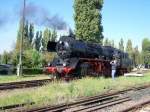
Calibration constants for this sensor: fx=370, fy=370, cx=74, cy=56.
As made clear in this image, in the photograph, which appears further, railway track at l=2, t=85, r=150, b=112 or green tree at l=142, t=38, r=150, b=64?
green tree at l=142, t=38, r=150, b=64

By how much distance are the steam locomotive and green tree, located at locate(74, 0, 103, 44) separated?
18.4 m

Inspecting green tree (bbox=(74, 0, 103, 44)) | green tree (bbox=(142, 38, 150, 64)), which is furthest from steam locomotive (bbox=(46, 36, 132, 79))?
green tree (bbox=(142, 38, 150, 64))

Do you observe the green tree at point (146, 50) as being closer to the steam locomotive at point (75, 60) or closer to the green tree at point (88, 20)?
the green tree at point (88, 20)

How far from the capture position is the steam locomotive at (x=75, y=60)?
28494 millimetres

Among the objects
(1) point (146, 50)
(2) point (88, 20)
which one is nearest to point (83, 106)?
(2) point (88, 20)

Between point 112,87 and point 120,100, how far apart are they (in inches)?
257

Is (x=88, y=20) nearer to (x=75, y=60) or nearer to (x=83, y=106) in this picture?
(x=75, y=60)

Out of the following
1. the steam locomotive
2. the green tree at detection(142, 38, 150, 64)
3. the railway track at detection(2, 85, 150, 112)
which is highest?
the green tree at detection(142, 38, 150, 64)

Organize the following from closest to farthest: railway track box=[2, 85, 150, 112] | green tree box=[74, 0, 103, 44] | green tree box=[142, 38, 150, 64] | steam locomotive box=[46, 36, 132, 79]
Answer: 1. railway track box=[2, 85, 150, 112]
2. steam locomotive box=[46, 36, 132, 79]
3. green tree box=[74, 0, 103, 44]
4. green tree box=[142, 38, 150, 64]

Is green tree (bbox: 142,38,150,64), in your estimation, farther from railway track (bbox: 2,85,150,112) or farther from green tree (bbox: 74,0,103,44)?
railway track (bbox: 2,85,150,112)

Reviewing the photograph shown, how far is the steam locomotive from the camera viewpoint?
93.5 feet

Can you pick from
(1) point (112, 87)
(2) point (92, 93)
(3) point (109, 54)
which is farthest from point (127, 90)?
(3) point (109, 54)

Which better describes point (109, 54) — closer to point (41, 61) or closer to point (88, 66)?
point (88, 66)

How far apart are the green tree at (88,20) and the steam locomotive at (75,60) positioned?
18.4m
